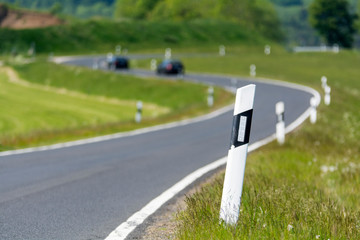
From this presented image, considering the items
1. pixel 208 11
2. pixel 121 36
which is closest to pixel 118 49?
pixel 121 36

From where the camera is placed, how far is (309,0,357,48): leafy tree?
10788 centimetres

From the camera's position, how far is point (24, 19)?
88500 mm

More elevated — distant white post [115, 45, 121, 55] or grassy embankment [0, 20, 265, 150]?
grassy embankment [0, 20, 265, 150]

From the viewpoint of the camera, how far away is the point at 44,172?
9.57 m

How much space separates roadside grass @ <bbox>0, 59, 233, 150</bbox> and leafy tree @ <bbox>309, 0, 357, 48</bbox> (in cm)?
7291

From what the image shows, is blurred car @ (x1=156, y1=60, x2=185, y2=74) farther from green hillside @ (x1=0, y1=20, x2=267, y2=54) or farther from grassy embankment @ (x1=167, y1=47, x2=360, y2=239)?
grassy embankment @ (x1=167, y1=47, x2=360, y2=239)

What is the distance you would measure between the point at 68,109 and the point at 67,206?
2443cm

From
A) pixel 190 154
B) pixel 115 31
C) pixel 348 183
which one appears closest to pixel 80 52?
pixel 115 31

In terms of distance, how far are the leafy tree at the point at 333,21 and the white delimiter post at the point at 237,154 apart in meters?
106

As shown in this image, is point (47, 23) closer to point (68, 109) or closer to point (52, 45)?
point (52, 45)

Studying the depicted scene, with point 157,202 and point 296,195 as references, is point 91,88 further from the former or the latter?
point 296,195

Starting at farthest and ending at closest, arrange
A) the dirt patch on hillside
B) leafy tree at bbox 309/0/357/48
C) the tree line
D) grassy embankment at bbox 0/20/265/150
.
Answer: the tree line
leafy tree at bbox 309/0/357/48
the dirt patch on hillside
grassy embankment at bbox 0/20/265/150

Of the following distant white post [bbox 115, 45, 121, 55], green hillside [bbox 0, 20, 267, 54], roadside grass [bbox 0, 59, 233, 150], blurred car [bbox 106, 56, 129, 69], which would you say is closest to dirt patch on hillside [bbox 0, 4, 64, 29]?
green hillside [bbox 0, 20, 267, 54]

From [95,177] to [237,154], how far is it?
4.52 meters
